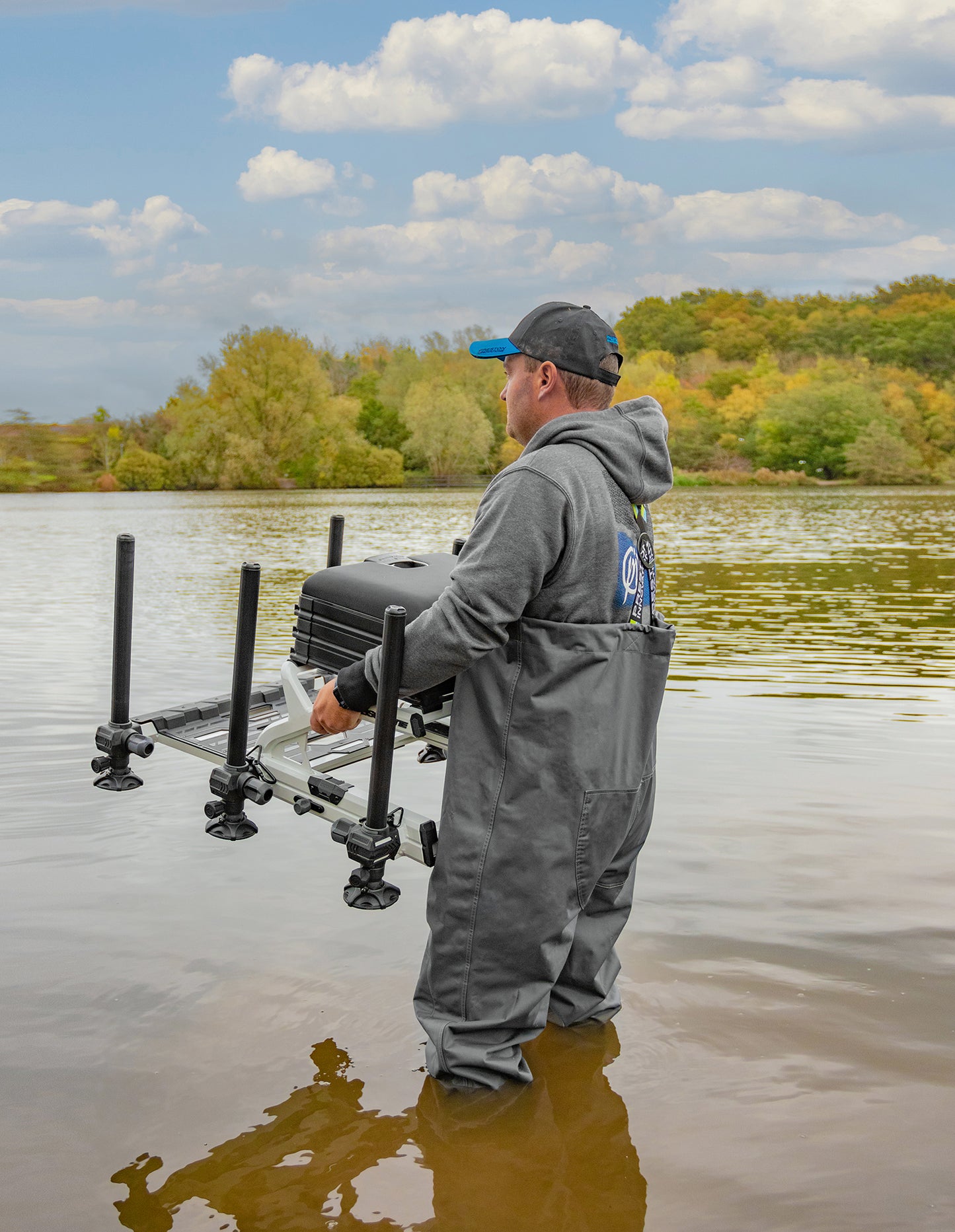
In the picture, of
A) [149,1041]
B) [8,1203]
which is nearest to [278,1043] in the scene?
[149,1041]

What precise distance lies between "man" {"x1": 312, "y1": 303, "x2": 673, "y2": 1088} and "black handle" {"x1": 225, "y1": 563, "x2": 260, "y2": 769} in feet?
0.93

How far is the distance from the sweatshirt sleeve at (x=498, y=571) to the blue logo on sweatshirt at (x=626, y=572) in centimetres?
19

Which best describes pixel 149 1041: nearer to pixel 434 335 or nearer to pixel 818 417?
pixel 818 417

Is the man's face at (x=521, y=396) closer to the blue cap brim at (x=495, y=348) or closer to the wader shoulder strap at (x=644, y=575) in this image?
the blue cap brim at (x=495, y=348)

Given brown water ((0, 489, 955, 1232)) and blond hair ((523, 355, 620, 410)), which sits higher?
blond hair ((523, 355, 620, 410))

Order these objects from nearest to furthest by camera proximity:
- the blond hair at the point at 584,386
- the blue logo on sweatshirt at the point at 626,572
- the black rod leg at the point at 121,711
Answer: the blue logo on sweatshirt at the point at 626,572
the blond hair at the point at 584,386
the black rod leg at the point at 121,711

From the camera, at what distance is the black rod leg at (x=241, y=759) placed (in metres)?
3.03

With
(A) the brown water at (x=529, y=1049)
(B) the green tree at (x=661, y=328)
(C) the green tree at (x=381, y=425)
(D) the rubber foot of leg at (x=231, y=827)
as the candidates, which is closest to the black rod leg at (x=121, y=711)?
(D) the rubber foot of leg at (x=231, y=827)

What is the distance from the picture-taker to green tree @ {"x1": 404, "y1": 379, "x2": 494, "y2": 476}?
84.3 m

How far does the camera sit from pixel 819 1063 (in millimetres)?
3160

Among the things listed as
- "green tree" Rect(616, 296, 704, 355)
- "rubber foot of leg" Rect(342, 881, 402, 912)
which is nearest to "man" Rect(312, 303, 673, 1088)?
"rubber foot of leg" Rect(342, 881, 402, 912)

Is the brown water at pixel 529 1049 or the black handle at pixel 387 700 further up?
the black handle at pixel 387 700

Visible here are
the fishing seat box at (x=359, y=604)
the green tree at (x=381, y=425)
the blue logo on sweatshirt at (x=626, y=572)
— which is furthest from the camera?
the green tree at (x=381, y=425)

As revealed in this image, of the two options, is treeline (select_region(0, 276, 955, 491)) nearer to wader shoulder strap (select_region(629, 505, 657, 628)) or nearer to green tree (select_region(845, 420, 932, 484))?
green tree (select_region(845, 420, 932, 484))
